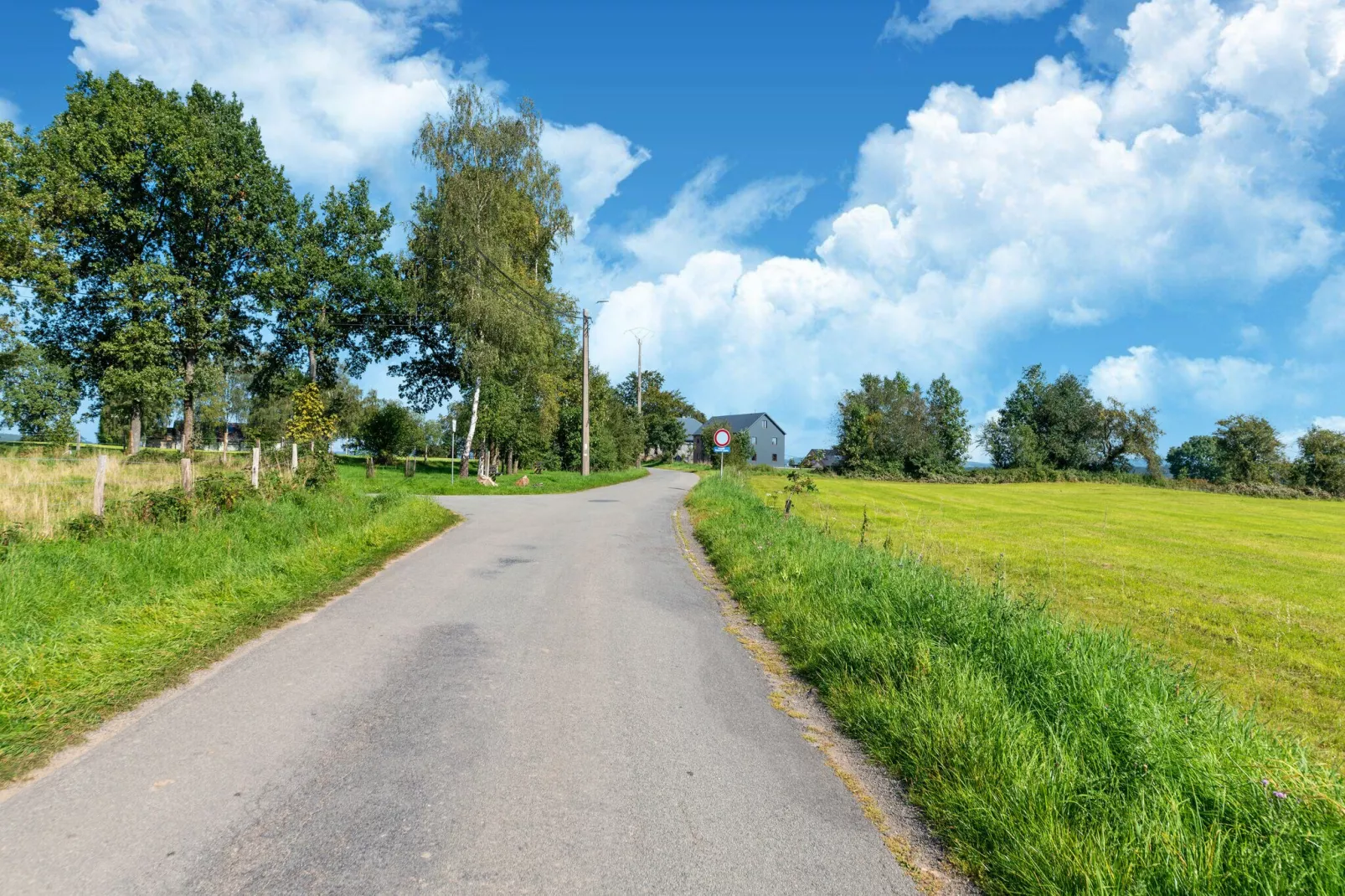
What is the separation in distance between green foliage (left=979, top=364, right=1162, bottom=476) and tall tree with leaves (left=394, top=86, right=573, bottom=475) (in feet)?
188

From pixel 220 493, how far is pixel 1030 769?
1198 cm

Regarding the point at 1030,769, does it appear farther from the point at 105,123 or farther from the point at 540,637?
the point at 105,123

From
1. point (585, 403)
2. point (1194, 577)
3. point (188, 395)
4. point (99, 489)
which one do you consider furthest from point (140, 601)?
point (188, 395)

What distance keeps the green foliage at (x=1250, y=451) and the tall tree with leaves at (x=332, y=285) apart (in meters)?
74.0

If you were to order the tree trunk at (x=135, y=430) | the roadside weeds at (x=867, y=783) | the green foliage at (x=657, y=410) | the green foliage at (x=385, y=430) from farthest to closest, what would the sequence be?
1. the green foliage at (x=657, y=410)
2. the green foliage at (x=385, y=430)
3. the tree trunk at (x=135, y=430)
4. the roadside weeds at (x=867, y=783)

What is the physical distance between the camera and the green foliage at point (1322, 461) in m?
54.4

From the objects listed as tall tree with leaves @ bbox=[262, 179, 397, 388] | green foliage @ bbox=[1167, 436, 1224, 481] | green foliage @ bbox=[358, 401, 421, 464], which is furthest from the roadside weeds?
green foliage @ bbox=[1167, 436, 1224, 481]

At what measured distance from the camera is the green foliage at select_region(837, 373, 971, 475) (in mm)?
64312

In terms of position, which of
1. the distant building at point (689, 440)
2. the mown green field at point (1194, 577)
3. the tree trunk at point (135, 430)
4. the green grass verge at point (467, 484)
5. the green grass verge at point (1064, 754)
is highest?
the distant building at point (689, 440)

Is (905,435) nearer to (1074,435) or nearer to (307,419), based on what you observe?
(1074,435)

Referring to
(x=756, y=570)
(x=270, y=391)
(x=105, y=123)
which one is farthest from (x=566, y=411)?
(x=756, y=570)

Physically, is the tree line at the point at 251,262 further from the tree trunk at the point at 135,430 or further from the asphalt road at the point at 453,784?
the asphalt road at the point at 453,784

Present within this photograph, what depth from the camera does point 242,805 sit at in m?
3.13

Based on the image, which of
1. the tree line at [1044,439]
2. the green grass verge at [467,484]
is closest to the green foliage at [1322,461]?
the tree line at [1044,439]
